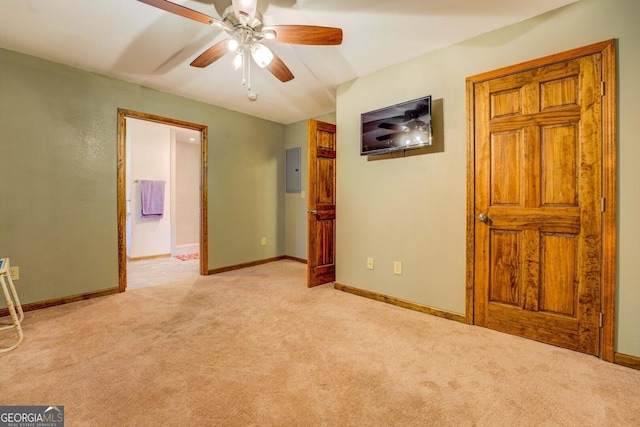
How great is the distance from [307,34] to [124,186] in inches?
109

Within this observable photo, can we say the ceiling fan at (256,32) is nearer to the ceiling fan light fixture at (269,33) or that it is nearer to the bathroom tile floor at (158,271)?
the ceiling fan light fixture at (269,33)

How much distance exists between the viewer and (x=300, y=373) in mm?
1781

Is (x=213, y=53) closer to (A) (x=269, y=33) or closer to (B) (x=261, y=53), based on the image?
(B) (x=261, y=53)

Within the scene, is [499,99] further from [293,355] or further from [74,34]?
[74,34]

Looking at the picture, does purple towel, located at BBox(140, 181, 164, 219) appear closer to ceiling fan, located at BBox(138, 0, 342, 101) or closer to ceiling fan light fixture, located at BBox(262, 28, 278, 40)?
ceiling fan, located at BBox(138, 0, 342, 101)

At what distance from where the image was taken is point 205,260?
165 inches

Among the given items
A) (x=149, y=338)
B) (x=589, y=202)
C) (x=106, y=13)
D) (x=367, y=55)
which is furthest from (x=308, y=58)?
(x=149, y=338)

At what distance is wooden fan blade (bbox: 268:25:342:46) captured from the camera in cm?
182

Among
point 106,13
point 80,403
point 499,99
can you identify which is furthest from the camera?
point 499,99

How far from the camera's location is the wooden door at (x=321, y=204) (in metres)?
3.56

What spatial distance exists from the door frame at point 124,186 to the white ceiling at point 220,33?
42 centimetres

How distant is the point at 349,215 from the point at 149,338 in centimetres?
220

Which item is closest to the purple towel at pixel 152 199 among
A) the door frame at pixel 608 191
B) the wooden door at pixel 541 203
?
the wooden door at pixel 541 203

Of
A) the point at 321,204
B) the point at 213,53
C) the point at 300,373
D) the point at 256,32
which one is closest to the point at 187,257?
the point at 321,204
